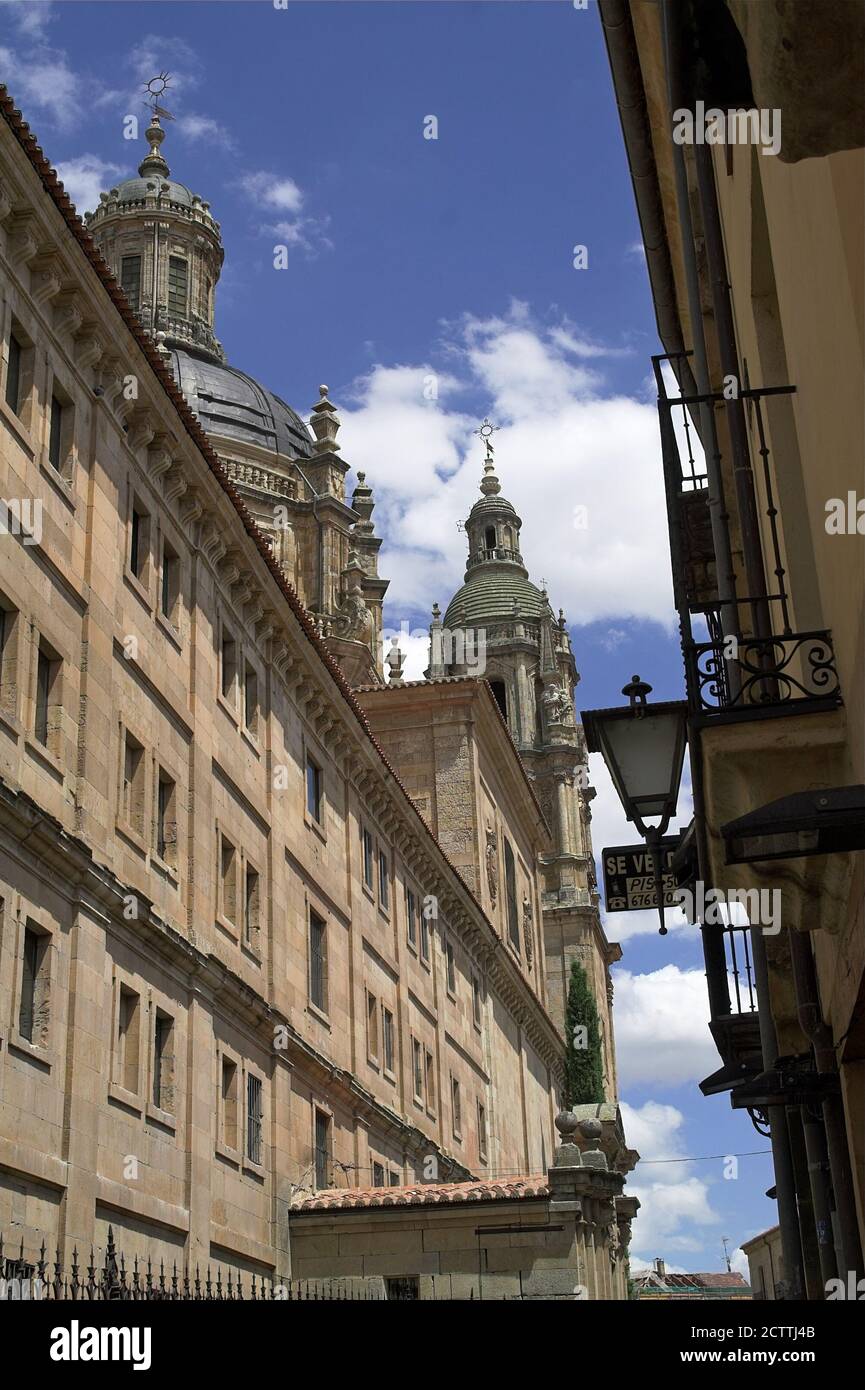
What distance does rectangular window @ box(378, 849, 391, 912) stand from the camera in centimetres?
3648

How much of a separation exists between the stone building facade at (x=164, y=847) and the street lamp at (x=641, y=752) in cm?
949

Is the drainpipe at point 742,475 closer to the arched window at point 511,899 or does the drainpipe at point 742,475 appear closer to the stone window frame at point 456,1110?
the stone window frame at point 456,1110

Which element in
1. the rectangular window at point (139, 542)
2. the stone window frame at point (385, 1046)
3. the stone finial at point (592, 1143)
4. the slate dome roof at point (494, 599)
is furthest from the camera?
the slate dome roof at point (494, 599)

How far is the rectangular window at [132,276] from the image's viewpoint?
2864 inches

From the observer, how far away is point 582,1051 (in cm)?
7669

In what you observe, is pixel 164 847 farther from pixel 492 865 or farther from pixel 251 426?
pixel 251 426

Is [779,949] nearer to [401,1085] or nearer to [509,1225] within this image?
[509,1225]

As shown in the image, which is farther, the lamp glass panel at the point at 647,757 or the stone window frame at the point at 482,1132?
the stone window frame at the point at 482,1132

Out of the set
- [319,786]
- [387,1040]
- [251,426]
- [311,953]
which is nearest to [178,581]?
[319,786]

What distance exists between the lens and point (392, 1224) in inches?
1022

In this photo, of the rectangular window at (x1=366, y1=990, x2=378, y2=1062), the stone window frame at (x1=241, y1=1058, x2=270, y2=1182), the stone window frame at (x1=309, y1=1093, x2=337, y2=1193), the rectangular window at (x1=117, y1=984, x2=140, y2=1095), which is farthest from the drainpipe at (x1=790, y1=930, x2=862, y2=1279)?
the rectangular window at (x1=366, y1=990, x2=378, y2=1062)

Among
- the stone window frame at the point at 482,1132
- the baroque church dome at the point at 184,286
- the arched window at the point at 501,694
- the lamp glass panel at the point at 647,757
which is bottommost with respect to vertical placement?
the lamp glass panel at the point at 647,757

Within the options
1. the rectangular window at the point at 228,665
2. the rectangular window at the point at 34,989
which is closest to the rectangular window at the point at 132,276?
the rectangular window at the point at 228,665
